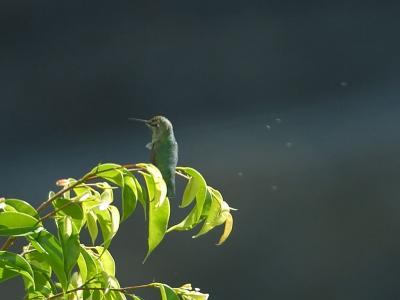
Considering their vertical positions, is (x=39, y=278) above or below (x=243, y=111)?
above

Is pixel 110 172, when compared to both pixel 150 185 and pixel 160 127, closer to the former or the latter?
pixel 150 185

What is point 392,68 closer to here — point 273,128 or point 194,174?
point 273,128

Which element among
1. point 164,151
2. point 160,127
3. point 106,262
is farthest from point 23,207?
point 160,127

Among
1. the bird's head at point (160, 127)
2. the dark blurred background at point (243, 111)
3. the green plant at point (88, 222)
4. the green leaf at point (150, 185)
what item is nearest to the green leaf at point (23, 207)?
the green plant at point (88, 222)

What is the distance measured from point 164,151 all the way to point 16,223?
1.19 feet

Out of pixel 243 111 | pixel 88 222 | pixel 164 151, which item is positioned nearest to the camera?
pixel 88 222

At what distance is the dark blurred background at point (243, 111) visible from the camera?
9.61 feet

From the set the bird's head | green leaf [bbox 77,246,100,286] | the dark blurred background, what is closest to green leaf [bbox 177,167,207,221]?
green leaf [bbox 77,246,100,286]

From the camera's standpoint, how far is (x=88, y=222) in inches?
37.2

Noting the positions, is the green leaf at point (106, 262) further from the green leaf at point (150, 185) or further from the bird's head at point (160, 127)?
the bird's head at point (160, 127)

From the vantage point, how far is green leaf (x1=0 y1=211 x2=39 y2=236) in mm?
838

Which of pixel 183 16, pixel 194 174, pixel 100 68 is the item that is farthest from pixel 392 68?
pixel 194 174

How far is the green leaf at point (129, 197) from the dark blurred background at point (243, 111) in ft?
6.56

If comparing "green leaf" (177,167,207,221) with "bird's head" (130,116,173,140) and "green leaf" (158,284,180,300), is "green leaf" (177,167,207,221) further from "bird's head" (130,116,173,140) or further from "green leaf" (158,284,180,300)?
"bird's head" (130,116,173,140)
